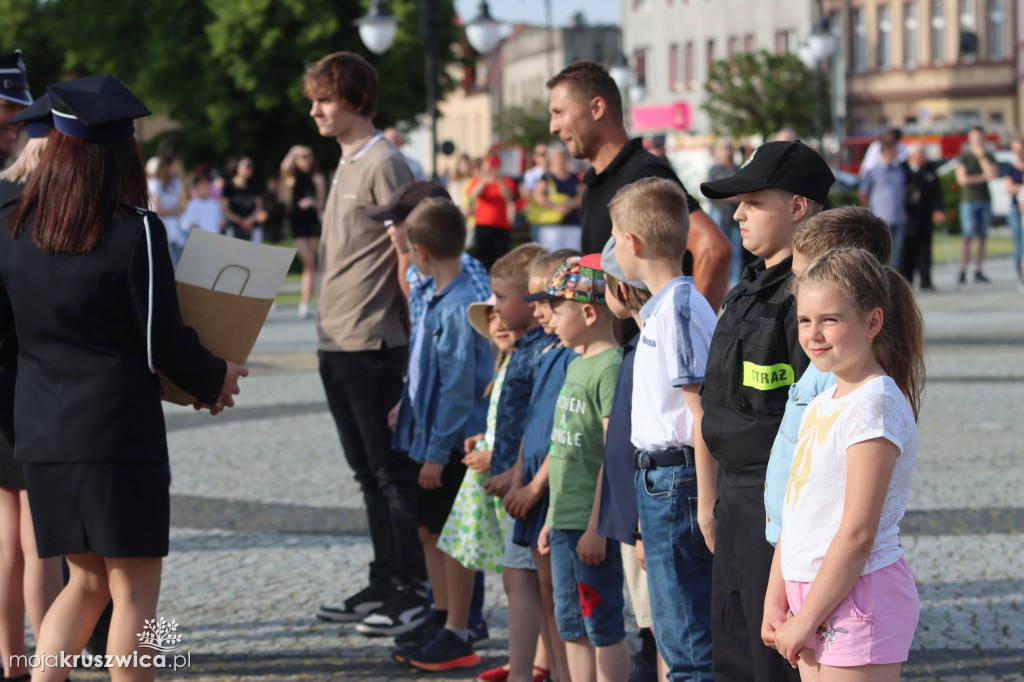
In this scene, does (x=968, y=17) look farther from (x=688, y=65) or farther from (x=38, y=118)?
(x=38, y=118)

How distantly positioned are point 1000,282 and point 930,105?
154ft

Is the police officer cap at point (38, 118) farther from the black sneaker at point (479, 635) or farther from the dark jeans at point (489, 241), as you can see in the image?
the dark jeans at point (489, 241)

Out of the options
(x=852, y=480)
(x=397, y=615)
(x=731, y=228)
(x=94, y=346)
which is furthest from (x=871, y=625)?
(x=731, y=228)

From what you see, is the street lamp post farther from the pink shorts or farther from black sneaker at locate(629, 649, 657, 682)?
the pink shorts

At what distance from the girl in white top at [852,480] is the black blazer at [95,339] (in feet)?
6.15

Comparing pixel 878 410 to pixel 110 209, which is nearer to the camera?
pixel 878 410

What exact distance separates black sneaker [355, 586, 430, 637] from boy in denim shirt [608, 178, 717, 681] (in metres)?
1.74

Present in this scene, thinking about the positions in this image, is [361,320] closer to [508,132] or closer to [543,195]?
[543,195]

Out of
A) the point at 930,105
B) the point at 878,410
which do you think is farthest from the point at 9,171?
the point at 930,105

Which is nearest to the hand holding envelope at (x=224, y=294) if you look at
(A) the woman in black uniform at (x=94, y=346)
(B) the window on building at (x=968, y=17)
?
(A) the woman in black uniform at (x=94, y=346)

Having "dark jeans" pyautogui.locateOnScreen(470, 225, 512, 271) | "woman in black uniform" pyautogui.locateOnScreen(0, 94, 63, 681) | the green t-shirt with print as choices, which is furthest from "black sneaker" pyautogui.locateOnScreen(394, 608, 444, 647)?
"dark jeans" pyautogui.locateOnScreen(470, 225, 512, 271)

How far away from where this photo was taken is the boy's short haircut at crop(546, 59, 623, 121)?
4.87m

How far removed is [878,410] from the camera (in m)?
2.83

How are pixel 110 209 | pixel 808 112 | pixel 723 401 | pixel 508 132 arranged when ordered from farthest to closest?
pixel 508 132 < pixel 808 112 < pixel 110 209 < pixel 723 401
